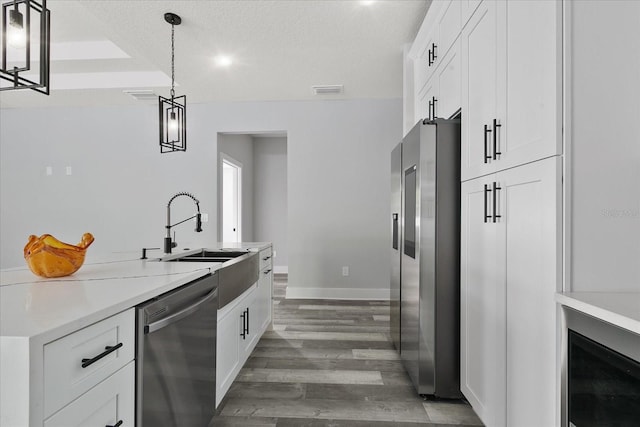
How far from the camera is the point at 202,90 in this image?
14.8 feet

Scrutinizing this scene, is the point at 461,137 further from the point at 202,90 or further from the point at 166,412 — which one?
the point at 202,90

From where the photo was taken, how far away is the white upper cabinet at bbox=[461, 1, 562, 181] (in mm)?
1196

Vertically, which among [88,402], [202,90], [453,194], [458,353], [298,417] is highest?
[202,90]

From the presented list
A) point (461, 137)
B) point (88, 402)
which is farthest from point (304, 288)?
point (88, 402)

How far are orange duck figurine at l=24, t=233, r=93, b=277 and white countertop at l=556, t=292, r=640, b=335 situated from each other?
1736 mm

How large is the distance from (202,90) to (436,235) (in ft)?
11.8

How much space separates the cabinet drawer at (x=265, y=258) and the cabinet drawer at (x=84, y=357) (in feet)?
6.43

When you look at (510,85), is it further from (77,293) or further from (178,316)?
(77,293)

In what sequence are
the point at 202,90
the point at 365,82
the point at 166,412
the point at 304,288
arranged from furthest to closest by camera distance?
the point at 304,288
the point at 202,90
the point at 365,82
the point at 166,412

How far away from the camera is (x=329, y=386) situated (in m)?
2.33

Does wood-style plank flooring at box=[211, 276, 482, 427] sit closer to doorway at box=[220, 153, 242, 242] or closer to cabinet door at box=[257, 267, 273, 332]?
cabinet door at box=[257, 267, 273, 332]

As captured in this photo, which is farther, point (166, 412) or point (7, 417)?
point (166, 412)

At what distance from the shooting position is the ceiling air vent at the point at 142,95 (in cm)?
449

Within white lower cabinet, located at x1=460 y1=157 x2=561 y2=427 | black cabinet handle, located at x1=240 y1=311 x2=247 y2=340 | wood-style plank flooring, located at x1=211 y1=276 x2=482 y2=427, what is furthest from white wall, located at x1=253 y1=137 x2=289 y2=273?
white lower cabinet, located at x1=460 y1=157 x2=561 y2=427
